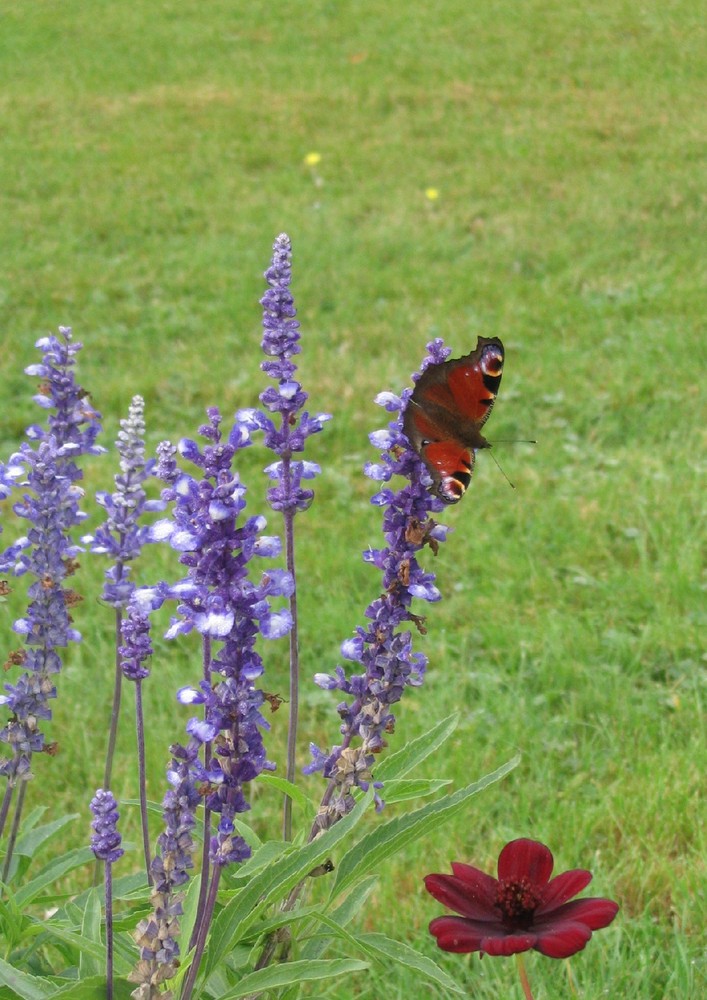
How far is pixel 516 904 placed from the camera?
6.39 ft

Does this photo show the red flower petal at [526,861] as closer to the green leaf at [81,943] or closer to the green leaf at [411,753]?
the green leaf at [411,753]

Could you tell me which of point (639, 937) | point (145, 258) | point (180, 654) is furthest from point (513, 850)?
point (145, 258)

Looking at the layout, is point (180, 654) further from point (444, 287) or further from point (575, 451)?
point (444, 287)

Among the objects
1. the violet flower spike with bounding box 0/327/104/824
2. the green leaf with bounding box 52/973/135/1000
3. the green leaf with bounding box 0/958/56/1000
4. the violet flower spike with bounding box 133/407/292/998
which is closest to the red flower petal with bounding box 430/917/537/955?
the violet flower spike with bounding box 133/407/292/998

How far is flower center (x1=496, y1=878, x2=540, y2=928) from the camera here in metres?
1.95

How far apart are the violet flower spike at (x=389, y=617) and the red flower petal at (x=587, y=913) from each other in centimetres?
35

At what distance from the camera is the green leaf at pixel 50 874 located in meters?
2.21

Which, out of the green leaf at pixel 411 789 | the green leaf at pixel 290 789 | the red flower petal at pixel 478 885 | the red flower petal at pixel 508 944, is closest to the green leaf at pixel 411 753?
the green leaf at pixel 411 789

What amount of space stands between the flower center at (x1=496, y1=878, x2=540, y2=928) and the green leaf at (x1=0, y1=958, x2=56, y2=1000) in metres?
0.76

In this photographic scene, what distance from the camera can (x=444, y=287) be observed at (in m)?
8.12

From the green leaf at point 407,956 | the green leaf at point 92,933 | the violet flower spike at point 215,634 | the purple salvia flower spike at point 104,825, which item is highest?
the violet flower spike at point 215,634

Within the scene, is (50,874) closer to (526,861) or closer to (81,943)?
(81,943)

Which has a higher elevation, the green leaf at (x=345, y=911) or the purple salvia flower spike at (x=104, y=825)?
the purple salvia flower spike at (x=104, y=825)

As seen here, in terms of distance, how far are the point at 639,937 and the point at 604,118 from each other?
10.4 meters
